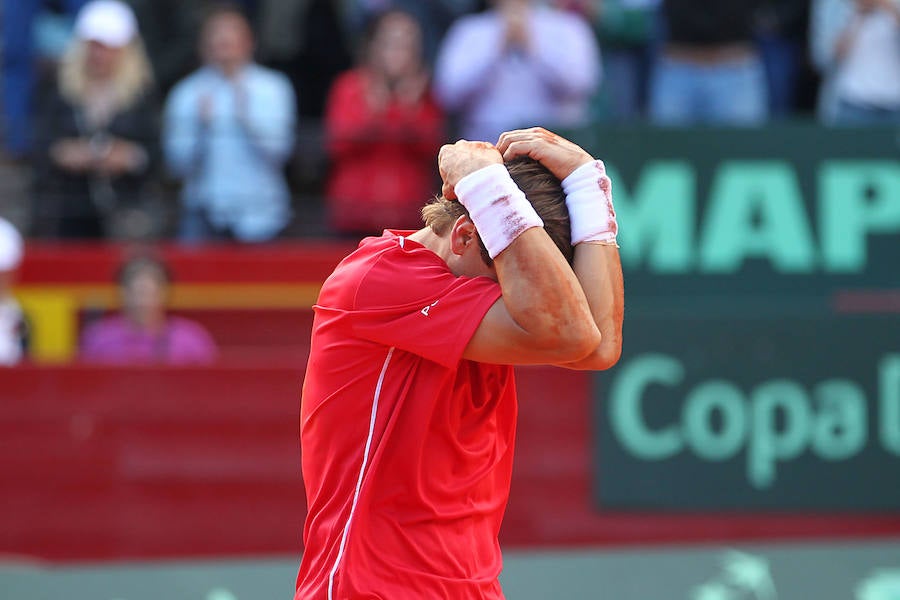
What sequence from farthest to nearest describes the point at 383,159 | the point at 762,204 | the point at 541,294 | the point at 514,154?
the point at 383,159, the point at 762,204, the point at 514,154, the point at 541,294

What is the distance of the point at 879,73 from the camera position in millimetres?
8445

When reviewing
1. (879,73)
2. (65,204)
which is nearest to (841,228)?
(879,73)

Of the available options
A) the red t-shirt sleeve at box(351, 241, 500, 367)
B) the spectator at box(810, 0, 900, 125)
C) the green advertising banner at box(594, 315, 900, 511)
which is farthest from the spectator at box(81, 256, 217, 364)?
the red t-shirt sleeve at box(351, 241, 500, 367)

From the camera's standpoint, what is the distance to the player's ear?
3.09 metres

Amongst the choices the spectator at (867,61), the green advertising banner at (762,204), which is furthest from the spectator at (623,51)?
the green advertising banner at (762,204)

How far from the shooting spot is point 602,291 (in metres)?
3.14

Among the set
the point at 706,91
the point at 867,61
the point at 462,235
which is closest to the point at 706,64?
the point at 706,91

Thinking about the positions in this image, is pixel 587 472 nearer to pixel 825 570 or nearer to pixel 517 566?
pixel 517 566

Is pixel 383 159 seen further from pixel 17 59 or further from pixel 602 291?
pixel 602 291

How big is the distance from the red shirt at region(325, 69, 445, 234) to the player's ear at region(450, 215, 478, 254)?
5.02 metres

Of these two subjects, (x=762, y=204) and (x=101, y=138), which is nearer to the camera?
(x=762, y=204)

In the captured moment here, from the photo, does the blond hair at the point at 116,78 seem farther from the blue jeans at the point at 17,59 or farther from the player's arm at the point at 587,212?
the player's arm at the point at 587,212

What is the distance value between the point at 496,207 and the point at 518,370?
4241 millimetres

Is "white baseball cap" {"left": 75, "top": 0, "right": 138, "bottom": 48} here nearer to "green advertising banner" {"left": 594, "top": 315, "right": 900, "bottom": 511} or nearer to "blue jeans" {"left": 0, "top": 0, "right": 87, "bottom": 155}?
"blue jeans" {"left": 0, "top": 0, "right": 87, "bottom": 155}
